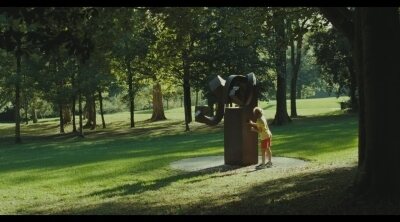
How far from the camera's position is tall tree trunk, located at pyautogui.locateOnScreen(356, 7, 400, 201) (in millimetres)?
8578

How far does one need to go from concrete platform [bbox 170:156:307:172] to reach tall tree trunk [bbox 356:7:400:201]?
6713 millimetres

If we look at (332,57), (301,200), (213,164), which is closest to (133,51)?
(332,57)

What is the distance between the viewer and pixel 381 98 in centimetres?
862

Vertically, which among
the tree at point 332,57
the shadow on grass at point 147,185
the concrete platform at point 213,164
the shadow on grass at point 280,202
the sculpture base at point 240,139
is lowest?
the shadow on grass at point 147,185

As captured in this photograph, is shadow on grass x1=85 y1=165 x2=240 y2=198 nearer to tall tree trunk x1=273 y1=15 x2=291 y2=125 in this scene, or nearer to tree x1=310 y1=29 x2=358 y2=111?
tall tree trunk x1=273 y1=15 x2=291 y2=125

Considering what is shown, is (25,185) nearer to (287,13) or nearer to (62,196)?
(62,196)

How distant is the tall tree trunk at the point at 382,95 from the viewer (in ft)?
28.1

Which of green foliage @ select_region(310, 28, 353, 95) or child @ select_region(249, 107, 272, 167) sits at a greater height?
green foliage @ select_region(310, 28, 353, 95)

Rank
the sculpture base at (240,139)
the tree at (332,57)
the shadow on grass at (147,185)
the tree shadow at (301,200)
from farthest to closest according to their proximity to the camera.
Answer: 1. the tree at (332,57)
2. the sculpture base at (240,139)
3. the shadow on grass at (147,185)
4. the tree shadow at (301,200)

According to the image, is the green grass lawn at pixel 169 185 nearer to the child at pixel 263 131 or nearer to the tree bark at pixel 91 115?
the child at pixel 263 131

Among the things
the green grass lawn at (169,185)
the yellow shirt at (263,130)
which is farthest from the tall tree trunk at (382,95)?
the yellow shirt at (263,130)

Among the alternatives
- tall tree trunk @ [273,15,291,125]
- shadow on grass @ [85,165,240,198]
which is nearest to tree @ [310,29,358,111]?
tall tree trunk @ [273,15,291,125]

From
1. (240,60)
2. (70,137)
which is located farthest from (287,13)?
(70,137)
